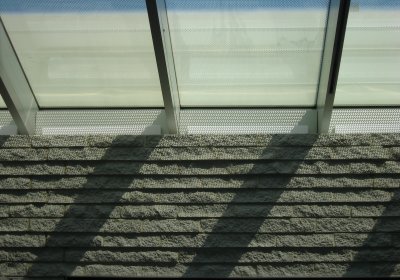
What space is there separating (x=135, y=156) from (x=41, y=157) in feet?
3.23

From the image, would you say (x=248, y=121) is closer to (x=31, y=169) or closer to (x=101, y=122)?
(x=101, y=122)

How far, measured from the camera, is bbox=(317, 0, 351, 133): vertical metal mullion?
13.7 ft

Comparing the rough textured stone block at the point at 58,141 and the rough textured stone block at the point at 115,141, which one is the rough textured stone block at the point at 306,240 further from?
the rough textured stone block at the point at 58,141

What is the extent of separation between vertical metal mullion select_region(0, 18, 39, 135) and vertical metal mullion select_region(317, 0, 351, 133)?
296 cm

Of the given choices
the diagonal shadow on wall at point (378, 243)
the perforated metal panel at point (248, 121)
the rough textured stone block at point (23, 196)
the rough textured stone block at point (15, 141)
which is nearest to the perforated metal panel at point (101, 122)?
the rough textured stone block at point (15, 141)

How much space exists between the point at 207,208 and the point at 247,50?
1.60m

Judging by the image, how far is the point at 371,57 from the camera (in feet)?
15.9

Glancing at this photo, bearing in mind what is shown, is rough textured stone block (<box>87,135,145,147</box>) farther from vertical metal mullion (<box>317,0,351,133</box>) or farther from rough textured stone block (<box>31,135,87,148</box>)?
vertical metal mullion (<box>317,0,351,133</box>)

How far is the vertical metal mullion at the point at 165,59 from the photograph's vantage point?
13.9ft

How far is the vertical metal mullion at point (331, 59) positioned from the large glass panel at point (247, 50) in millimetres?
104

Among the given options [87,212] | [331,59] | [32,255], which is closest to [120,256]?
[87,212]

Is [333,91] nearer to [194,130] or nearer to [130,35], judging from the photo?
[194,130]

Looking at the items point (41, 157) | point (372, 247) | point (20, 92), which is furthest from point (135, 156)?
point (372, 247)

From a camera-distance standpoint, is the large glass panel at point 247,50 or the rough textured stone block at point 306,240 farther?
the rough textured stone block at point 306,240
